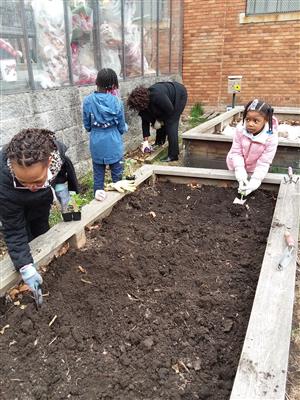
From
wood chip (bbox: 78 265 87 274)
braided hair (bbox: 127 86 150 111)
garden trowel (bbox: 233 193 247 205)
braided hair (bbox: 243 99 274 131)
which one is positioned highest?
braided hair (bbox: 243 99 274 131)

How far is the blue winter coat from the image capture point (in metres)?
4.14

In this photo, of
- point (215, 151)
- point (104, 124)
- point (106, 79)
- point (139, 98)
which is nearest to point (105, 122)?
point (104, 124)

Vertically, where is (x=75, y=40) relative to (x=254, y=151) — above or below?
above

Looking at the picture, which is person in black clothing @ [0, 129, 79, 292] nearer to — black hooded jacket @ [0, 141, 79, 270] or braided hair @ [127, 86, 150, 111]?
black hooded jacket @ [0, 141, 79, 270]

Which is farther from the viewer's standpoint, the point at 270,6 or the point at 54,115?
the point at 270,6

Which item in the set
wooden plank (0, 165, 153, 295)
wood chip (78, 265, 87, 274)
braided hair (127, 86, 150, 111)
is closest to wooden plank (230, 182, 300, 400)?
wood chip (78, 265, 87, 274)

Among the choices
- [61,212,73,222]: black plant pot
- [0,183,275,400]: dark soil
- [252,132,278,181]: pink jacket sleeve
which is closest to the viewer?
[0,183,275,400]: dark soil

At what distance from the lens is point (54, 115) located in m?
5.00

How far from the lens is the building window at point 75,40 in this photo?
4329 millimetres

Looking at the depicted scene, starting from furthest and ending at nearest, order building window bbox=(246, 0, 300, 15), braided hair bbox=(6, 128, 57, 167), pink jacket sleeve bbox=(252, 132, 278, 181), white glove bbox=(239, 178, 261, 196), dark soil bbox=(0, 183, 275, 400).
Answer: building window bbox=(246, 0, 300, 15) → pink jacket sleeve bbox=(252, 132, 278, 181) → white glove bbox=(239, 178, 261, 196) → braided hair bbox=(6, 128, 57, 167) → dark soil bbox=(0, 183, 275, 400)

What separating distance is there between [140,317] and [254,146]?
2.19 meters

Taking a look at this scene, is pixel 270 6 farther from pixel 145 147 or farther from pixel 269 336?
pixel 269 336

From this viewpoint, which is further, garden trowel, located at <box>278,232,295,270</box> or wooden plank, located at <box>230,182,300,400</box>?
garden trowel, located at <box>278,232,295,270</box>

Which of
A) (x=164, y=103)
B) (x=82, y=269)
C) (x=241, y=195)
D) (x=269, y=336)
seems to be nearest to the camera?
(x=269, y=336)
